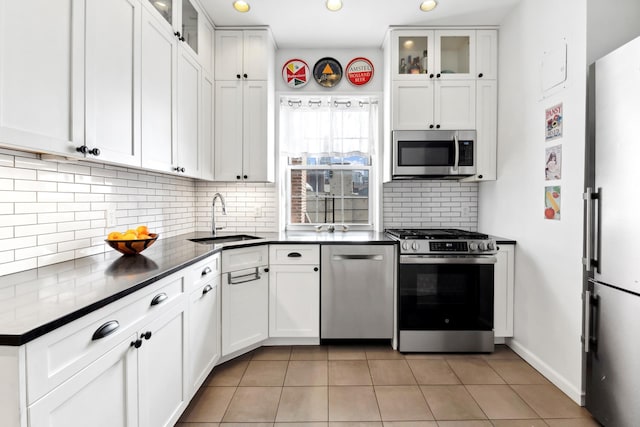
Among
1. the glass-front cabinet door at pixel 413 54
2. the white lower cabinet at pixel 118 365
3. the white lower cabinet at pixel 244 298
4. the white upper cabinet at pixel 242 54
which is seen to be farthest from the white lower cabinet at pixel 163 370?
the glass-front cabinet door at pixel 413 54

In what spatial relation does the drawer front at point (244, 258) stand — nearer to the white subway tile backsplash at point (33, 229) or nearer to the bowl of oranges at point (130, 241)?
the bowl of oranges at point (130, 241)

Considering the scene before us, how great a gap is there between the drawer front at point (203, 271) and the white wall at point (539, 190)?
2325 mm

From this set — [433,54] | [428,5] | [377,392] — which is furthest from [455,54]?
[377,392]

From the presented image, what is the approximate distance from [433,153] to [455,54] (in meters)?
0.97

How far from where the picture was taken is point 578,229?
206 cm

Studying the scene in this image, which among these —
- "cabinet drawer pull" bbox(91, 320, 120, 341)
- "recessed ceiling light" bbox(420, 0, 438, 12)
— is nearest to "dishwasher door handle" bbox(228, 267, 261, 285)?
"cabinet drawer pull" bbox(91, 320, 120, 341)

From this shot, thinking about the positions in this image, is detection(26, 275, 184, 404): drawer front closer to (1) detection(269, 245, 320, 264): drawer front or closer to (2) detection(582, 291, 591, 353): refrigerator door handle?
(1) detection(269, 245, 320, 264): drawer front

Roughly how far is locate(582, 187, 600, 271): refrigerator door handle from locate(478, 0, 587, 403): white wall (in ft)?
0.20

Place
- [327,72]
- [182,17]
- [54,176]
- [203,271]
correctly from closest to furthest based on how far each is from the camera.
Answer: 1. [54,176]
2. [203,271]
3. [182,17]
4. [327,72]

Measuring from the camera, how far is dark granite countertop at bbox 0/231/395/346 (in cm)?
90

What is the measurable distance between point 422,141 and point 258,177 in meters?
1.54

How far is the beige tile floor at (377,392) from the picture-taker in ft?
6.32

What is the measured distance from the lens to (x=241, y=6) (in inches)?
108

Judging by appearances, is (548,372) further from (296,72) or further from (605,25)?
(296,72)
